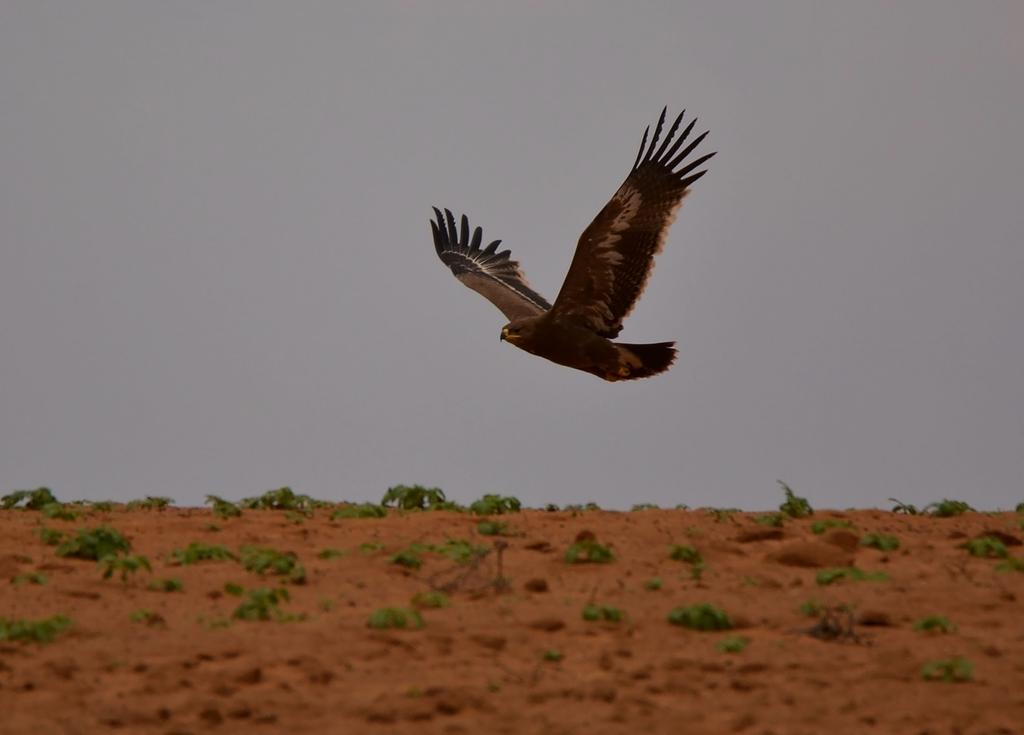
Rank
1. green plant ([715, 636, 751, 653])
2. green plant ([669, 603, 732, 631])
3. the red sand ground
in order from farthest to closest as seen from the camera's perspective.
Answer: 1. green plant ([669, 603, 732, 631])
2. green plant ([715, 636, 751, 653])
3. the red sand ground

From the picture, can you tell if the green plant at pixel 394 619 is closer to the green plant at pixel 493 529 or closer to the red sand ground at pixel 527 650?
the red sand ground at pixel 527 650

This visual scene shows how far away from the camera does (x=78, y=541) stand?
10.9m

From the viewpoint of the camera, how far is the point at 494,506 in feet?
43.5

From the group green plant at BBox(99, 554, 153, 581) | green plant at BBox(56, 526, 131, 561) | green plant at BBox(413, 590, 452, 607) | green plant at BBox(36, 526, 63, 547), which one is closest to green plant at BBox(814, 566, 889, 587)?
green plant at BBox(413, 590, 452, 607)

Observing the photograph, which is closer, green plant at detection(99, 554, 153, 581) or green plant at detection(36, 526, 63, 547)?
green plant at detection(99, 554, 153, 581)

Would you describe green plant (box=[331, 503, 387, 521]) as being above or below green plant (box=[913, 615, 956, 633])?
above

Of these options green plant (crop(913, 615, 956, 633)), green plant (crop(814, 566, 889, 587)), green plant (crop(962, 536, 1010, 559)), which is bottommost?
green plant (crop(913, 615, 956, 633))

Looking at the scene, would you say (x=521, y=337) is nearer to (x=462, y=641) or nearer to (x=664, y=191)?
(x=664, y=191)

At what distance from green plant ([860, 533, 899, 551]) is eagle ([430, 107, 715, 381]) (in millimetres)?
5261

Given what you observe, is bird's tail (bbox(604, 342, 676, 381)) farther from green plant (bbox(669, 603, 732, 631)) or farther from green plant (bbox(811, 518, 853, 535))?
green plant (bbox(669, 603, 732, 631))

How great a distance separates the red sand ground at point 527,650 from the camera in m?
7.20

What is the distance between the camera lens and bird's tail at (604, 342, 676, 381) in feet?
54.6

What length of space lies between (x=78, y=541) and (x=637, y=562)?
414cm

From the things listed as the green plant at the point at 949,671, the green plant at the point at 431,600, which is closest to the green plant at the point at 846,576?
the green plant at the point at 949,671
